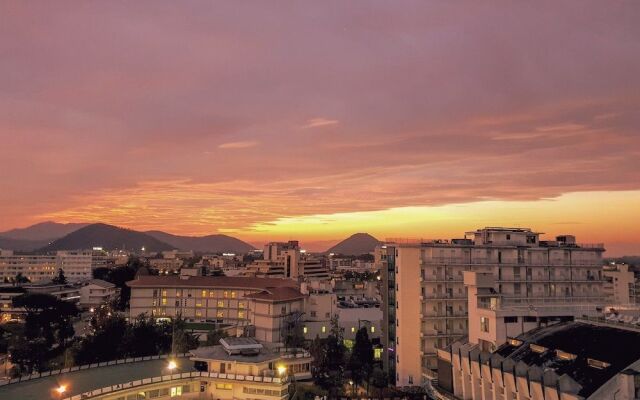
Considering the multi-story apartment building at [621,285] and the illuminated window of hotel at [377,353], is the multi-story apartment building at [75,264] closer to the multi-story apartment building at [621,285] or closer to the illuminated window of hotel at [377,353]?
the illuminated window of hotel at [377,353]

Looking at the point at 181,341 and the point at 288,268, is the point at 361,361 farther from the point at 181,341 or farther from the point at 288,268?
the point at 288,268

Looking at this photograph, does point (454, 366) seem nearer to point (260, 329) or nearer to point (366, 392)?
point (366, 392)

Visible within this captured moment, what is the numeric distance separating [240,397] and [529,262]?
33.4m

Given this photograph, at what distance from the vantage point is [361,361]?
2083 inches

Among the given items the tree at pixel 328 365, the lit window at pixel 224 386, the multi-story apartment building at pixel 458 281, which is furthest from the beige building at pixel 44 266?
the multi-story apartment building at pixel 458 281

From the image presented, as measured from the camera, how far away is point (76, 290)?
11562cm

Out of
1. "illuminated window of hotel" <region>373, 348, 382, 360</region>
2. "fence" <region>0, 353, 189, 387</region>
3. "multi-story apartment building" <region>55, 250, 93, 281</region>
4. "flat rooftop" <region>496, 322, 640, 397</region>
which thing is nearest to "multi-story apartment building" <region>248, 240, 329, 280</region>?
"illuminated window of hotel" <region>373, 348, 382, 360</region>

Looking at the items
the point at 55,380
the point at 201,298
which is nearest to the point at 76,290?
the point at 201,298

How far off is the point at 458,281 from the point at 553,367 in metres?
22.5

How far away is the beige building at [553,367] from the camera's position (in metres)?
26.0

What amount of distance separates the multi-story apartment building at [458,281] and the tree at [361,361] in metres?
2.78

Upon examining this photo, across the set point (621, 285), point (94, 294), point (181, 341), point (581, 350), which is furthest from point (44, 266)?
point (581, 350)

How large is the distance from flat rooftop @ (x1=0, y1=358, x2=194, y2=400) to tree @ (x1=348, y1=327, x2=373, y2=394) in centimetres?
1656

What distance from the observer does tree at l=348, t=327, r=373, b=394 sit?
5150 cm
